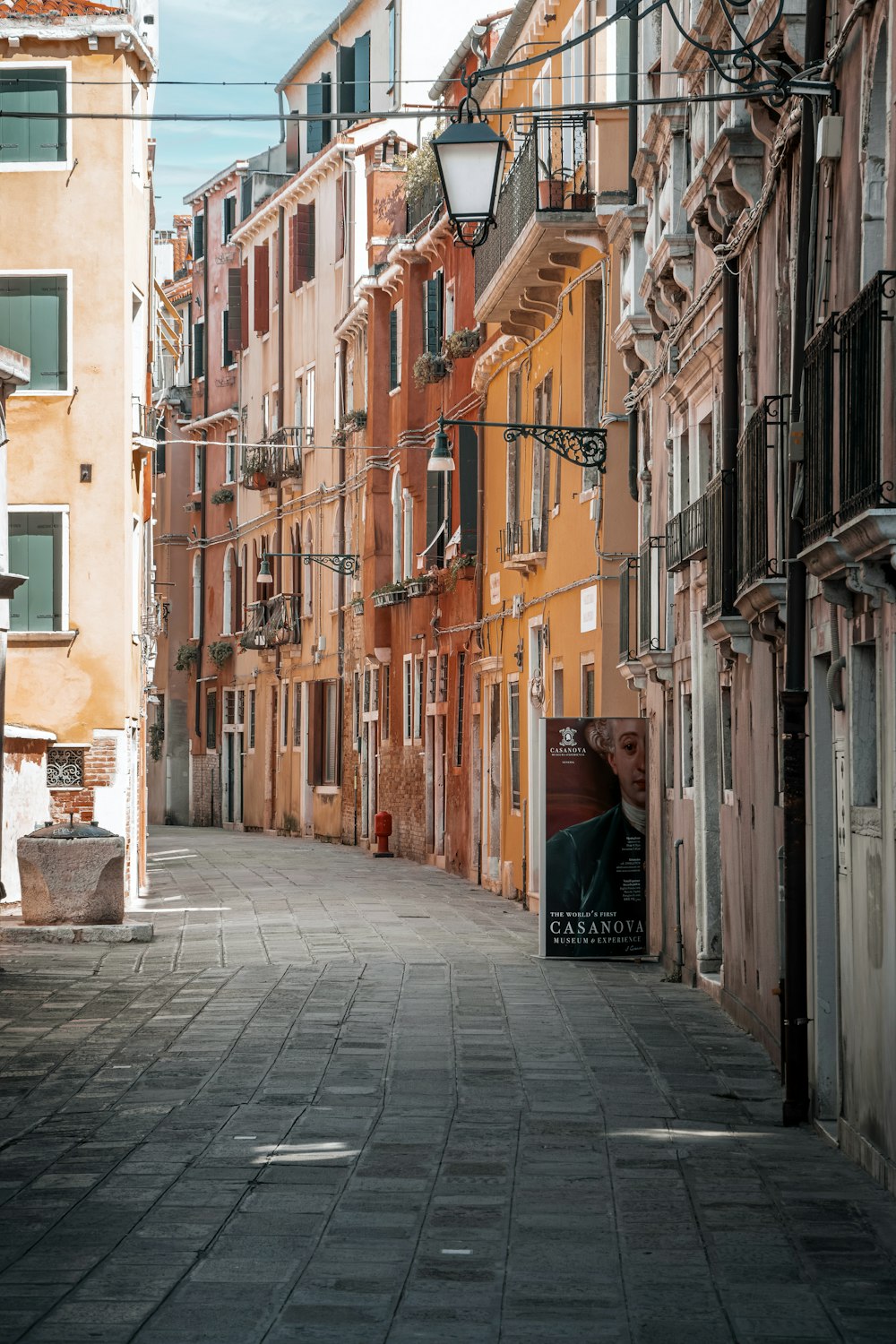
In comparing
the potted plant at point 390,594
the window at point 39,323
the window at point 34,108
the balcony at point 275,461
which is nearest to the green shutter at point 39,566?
the window at point 39,323

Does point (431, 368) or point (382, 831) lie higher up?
point (431, 368)

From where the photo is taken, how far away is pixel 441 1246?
8266 millimetres

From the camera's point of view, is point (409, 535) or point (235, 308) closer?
point (409, 535)

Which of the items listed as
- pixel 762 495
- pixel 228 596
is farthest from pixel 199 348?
pixel 762 495

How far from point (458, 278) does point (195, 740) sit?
25.3 meters

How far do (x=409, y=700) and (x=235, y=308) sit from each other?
1850cm

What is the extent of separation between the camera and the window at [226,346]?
179 ft

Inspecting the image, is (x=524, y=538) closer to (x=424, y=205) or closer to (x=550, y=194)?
(x=550, y=194)

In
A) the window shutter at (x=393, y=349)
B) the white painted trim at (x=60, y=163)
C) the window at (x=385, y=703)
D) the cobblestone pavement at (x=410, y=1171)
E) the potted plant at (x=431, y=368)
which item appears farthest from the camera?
the window at (x=385, y=703)

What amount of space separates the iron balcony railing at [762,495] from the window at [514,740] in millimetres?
14835

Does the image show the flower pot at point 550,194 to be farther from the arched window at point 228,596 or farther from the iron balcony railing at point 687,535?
the arched window at point 228,596

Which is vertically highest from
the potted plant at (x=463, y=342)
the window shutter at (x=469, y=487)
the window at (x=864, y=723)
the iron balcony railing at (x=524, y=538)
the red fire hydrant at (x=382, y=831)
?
the potted plant at (x=463, y=342)

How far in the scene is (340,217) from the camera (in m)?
44.6

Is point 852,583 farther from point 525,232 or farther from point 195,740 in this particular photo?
point 195,740
